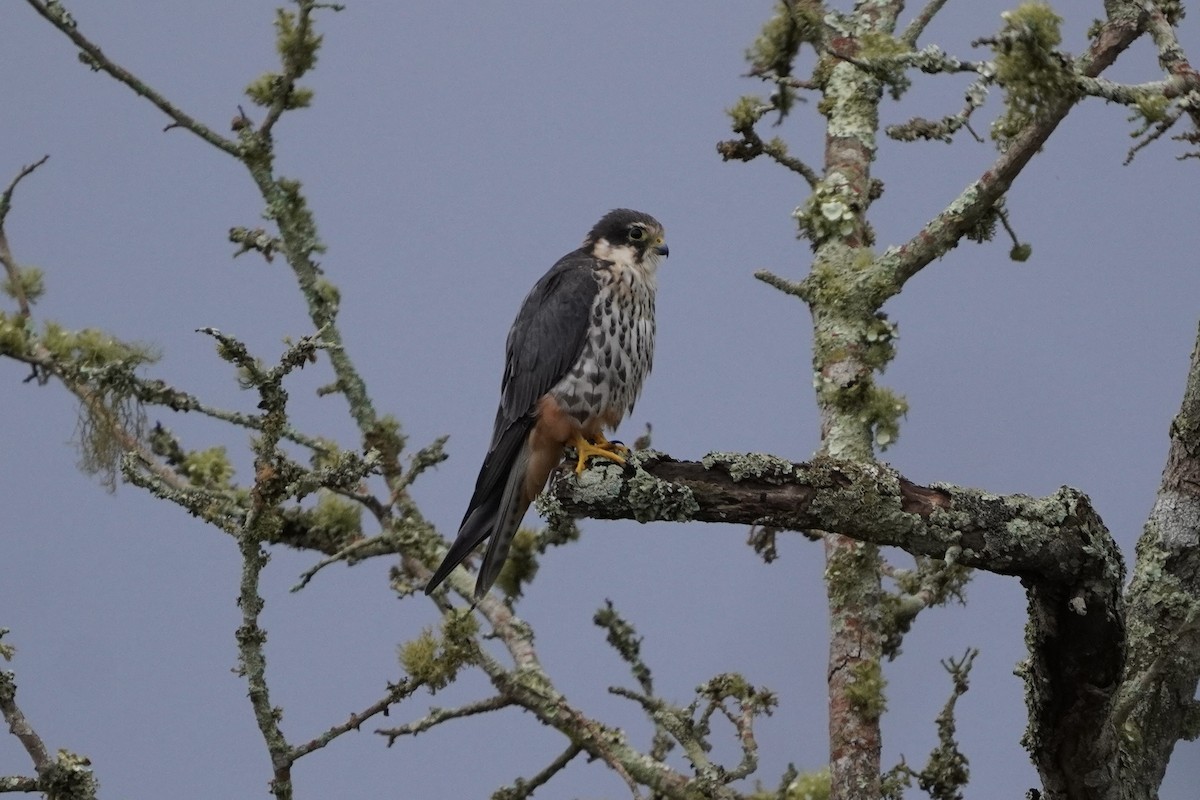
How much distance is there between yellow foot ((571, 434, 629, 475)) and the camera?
3977 mm

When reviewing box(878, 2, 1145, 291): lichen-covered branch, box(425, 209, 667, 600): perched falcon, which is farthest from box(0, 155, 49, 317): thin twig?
box(878, 2, 1145, 291): lichen-covered branch

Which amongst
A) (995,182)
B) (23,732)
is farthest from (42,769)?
(995,182)

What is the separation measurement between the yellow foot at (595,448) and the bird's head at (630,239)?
676 mm

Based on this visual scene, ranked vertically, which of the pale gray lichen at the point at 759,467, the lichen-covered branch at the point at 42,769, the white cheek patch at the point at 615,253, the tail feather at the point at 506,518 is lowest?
the lichen-covered branch at the point at 42,769

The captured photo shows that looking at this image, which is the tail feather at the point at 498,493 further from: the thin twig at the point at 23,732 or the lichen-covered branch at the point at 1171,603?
the lichen-covered branch at the point at 1171,603

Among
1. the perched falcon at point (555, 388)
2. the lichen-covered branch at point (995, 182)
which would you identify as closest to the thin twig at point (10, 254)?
the perched falcon at point (555, 388)

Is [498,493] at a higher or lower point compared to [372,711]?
higher

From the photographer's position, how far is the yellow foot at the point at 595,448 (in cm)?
398

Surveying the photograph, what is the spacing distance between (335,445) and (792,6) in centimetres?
222

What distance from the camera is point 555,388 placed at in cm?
432

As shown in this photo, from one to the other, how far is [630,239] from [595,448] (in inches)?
36.9

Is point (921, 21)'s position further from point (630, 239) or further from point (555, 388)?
point (555, 388)

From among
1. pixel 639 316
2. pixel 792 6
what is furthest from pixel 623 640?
pixel 792 6

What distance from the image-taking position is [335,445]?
459 centimetres
